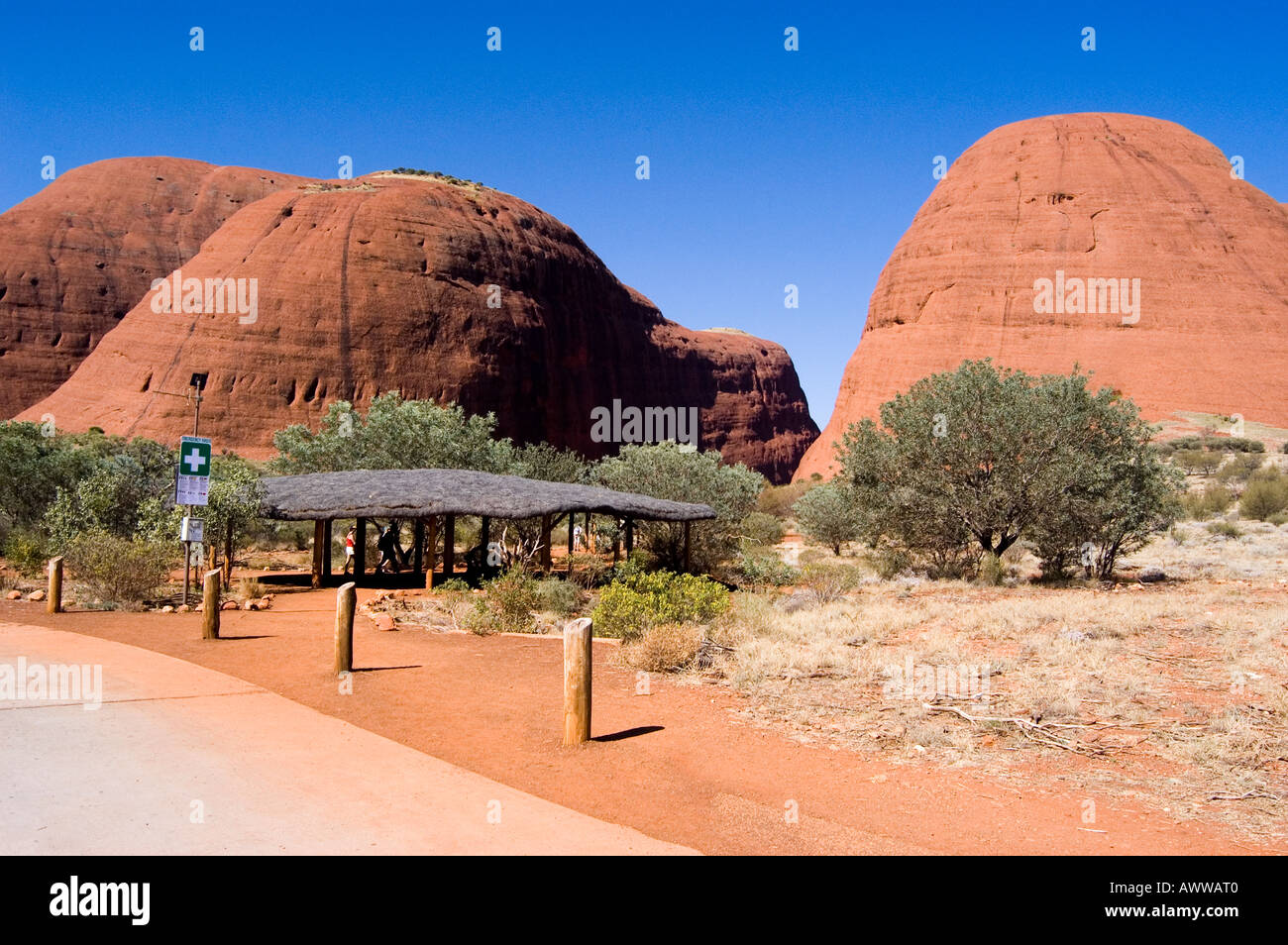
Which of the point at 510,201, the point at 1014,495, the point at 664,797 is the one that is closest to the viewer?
the point at 664,797

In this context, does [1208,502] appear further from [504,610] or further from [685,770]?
[685,770]

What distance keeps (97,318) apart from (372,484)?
6012 cm

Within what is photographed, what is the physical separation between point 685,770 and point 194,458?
8567mm

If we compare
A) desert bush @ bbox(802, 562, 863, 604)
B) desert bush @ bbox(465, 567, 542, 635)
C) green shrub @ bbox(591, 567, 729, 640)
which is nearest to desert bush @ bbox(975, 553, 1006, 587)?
desert bush @ bbox(802, 562, 863, 604)

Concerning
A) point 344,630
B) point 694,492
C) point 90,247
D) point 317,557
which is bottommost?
point 317,557

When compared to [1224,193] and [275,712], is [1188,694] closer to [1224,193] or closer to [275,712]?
[275,712]

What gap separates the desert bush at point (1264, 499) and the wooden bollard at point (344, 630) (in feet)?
102

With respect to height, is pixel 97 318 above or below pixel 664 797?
above

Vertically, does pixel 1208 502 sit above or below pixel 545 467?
below

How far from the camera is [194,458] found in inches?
459

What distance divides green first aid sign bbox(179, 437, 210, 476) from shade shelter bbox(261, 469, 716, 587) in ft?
18.1

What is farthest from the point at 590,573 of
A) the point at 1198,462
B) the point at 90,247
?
the point at 90,247

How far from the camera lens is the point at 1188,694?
825cm
